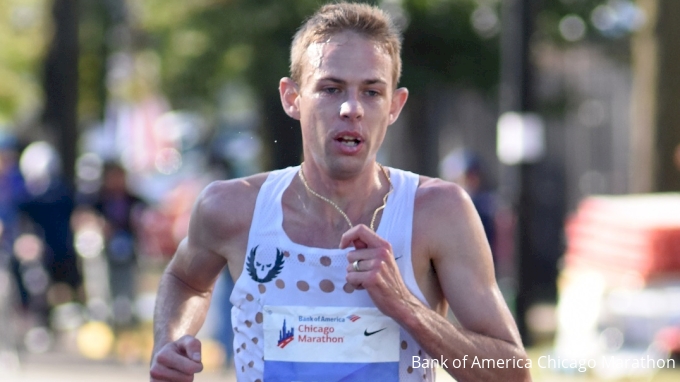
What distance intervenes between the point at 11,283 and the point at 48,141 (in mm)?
5830

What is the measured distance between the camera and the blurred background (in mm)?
10141

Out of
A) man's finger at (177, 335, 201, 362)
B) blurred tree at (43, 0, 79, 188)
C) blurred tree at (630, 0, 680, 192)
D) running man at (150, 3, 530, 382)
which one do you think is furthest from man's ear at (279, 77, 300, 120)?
blurred tree at (43, 0, 79, 188)

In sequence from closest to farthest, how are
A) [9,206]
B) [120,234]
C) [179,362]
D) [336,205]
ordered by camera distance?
[179,362] < [336,205] < [120,234] < [9,206]

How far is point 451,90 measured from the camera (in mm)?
17453

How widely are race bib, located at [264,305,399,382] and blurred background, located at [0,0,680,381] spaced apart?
6.42m

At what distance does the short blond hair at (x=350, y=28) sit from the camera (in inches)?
132

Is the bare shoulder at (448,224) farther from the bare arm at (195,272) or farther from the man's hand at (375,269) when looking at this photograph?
the bare arm at (195,272)

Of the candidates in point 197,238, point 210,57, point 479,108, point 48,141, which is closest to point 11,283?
point 210,57

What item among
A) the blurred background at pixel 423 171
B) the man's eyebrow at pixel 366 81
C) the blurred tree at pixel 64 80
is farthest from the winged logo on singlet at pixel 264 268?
the blurred tree at pixel 64 80

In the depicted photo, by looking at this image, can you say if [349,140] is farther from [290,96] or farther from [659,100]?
[659,100]

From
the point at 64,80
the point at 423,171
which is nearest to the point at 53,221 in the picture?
the point at 64,80

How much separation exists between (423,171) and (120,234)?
937 centimetres

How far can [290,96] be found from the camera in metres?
3.53

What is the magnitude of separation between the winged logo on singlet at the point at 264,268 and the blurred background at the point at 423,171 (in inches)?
255
